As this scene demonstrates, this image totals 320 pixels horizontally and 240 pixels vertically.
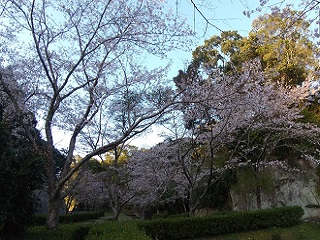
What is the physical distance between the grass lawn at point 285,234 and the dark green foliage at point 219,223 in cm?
27

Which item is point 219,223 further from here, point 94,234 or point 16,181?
point 16,181

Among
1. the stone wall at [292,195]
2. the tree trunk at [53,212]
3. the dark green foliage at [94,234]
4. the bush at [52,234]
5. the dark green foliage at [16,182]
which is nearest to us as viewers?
the dark green foliage at [16,182]

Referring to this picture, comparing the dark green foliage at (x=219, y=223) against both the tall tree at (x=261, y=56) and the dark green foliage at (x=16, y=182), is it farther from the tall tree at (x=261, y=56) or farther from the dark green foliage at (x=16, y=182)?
the tall tree at (x=261, y=56)

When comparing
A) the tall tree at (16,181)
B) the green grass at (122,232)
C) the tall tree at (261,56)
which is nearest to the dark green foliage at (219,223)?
the green grass at (122,232)

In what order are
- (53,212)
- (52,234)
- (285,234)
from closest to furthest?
1. (52,234)
2. (53,212)
3. (285,234)

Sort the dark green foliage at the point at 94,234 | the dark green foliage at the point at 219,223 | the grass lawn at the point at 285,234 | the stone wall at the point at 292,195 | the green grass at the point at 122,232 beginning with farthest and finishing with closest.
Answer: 1. the stone wall at the point at 292,195
2. the dark green foliage at the point at 219,223
3. the grass lawn at the point at 285,234
4. the green grass at the point at 122,232
5. the dark green foliage at the point at 94,234

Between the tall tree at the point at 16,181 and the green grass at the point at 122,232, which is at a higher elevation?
the tall tree at the point at 16,181

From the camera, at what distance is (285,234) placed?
10.7 metres

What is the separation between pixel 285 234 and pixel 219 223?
208 centimetres

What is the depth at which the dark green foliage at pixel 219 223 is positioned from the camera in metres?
10.5

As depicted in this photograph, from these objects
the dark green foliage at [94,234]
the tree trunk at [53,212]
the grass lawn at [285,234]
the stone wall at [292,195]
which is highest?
the stone wall at [292,195]

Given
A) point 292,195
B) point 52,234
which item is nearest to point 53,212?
point 52,234

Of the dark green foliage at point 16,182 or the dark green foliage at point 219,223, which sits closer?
the dark green foliage at point 16,182

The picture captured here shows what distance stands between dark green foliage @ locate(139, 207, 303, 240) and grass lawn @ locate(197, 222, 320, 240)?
0.27 meters
